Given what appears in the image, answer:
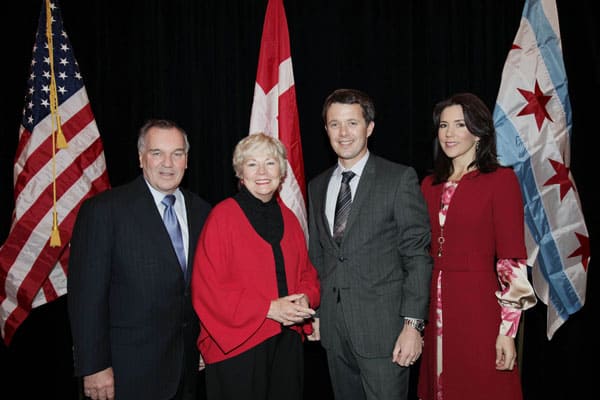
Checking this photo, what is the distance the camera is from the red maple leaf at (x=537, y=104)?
3.12 metres

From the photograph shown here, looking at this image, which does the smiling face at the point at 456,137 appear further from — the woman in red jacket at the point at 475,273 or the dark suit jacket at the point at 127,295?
the dark suit jacket at the point at 127,295

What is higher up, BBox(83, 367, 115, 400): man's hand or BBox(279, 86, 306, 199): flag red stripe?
BBox(279, 86, 306, 199): flag red stripe

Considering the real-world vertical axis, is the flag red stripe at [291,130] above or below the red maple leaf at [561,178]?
above

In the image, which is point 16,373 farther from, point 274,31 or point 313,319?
point 274,31

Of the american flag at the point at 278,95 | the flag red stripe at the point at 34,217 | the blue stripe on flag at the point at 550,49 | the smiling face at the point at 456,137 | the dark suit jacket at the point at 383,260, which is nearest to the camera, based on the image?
the dark suit jacket at the point at 383,260

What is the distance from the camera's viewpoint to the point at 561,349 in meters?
3.77

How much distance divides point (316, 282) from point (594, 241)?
2665mm

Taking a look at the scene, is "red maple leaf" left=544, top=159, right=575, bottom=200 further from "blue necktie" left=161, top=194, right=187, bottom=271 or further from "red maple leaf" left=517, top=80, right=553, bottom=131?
"blue necktie" left=161, top=194, right=187, bottom=271

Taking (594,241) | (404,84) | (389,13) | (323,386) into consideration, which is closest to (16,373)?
(323,386)

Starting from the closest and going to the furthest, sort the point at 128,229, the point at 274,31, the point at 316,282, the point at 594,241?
the point at 128,229 < the point at 316,282 < the point at 274,31 < the point at 594,241

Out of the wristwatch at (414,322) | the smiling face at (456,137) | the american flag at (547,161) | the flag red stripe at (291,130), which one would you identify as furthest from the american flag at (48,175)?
the american flag at (547,161)

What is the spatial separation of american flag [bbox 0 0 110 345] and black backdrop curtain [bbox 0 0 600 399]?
478 millimetres

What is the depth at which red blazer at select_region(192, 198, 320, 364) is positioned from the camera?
196 centimetres

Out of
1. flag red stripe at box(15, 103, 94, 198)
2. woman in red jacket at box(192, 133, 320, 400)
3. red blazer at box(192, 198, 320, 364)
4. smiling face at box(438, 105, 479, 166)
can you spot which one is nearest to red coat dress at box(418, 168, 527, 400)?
smiling face at box(438, 105, 479, 166)
